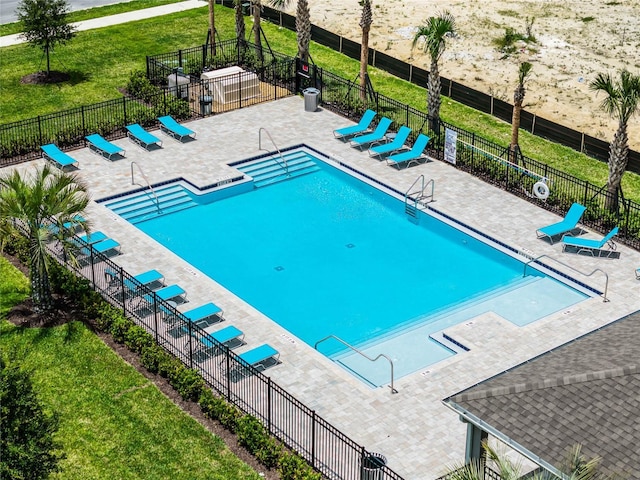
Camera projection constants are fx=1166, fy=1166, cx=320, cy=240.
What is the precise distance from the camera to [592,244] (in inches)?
1457

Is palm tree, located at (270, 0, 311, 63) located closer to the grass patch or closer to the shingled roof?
the grass patch

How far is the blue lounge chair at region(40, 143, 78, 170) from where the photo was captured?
42219mm

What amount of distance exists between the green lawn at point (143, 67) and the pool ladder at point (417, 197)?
540 centimetres

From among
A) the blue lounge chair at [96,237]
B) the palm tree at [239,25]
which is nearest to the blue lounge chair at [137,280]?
the blue lounge chair at [96,237]

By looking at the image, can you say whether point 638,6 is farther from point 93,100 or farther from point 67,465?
point 67,465

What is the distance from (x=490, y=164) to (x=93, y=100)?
1705cm

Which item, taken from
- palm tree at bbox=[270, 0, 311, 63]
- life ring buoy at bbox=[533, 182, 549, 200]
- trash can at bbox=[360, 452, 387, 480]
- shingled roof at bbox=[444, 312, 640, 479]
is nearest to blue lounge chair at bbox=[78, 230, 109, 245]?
trash can at bbox=[360, 452, 387, 480]

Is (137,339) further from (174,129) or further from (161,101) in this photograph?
(161,101)

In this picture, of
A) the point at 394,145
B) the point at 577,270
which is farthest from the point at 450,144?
the point at 577,270

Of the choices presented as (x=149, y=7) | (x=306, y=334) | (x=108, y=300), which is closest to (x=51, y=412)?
(x=108, y=300)

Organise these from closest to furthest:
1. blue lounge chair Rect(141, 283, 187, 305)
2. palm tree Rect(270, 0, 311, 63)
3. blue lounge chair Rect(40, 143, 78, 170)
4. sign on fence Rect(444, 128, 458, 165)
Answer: blue lounge chair Rect(141, 283, 187, 305)
blue lounge chair Rect(40, 143, 78, 170)
sign on fence Rect(444, 128, 458, 165)
palm tree Rect(270, 0, 311, 63)

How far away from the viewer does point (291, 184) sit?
142 ft

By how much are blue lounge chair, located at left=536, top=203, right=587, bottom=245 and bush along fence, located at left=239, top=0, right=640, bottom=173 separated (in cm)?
596

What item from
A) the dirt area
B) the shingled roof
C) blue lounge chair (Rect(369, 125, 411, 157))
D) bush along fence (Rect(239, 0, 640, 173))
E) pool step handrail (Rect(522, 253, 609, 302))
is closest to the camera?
the shingled roof
